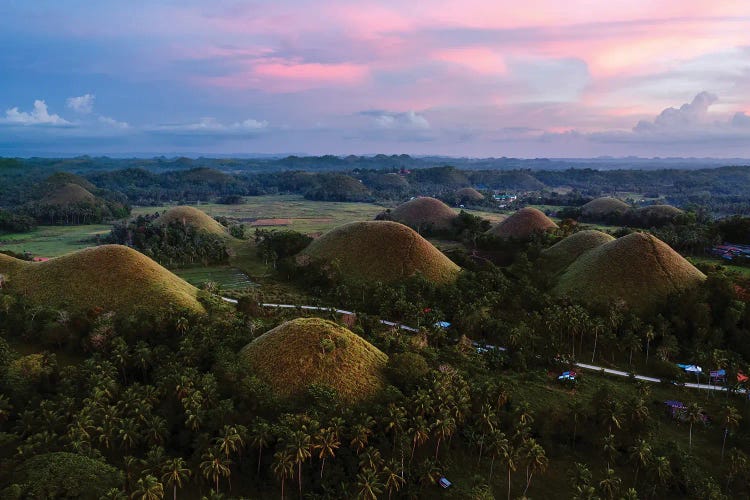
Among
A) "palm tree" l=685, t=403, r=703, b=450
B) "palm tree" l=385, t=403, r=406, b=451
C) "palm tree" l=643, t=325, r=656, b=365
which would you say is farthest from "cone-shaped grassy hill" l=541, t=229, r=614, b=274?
"palm tree" l=385, t=403, r=406, b=451

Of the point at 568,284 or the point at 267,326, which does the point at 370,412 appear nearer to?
the point at 267,326

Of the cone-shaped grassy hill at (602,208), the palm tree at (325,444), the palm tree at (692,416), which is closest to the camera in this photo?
the palm tree at (325,444)

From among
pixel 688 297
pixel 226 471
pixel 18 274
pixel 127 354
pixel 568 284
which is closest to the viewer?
pixel 226 471

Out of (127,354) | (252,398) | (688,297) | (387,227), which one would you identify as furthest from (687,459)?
(387,227)

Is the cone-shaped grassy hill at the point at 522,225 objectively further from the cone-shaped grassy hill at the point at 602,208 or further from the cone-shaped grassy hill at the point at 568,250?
the cone-shaped grassy hill at the point at 602,208

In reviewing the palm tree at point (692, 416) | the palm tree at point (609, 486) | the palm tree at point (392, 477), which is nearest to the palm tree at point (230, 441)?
the palm tree at point (392, 477)

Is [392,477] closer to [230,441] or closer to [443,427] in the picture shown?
[443,427]

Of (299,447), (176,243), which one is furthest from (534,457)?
(176,243)
